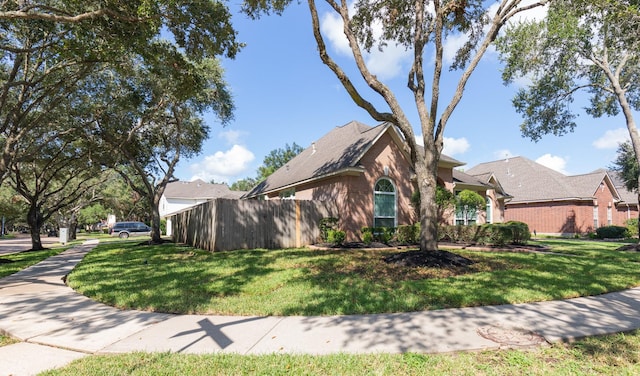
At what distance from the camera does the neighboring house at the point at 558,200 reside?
91.8 ft

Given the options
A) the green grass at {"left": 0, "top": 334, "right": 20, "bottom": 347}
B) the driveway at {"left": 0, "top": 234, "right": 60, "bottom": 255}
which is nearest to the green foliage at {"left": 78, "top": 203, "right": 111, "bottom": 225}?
the driveway at {"left": 0, "top": 234, "right": 60, "bottom": 255}

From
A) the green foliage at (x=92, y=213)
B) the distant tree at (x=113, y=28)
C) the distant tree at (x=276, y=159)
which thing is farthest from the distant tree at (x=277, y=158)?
the distant tree at (x=113, y=28)

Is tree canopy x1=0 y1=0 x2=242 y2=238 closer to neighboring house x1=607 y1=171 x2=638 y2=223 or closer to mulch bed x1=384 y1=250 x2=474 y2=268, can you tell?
mulch bed x1=384 y1=250 x2=474 y2=268

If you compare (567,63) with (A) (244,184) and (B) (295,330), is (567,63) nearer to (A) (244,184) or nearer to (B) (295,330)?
(B) (295,330)

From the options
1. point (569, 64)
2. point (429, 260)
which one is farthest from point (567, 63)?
point (429, 260)

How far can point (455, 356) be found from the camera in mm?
3693

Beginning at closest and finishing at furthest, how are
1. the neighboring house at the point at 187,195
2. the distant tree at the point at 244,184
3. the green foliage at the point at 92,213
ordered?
1. the green foliage at the point at 92,213
2. the neighboring house at the point at 187,195
3. the distant tree at the point at 244,184

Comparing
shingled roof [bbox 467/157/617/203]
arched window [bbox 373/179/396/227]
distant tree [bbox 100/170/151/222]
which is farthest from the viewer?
distant tree [bbox 100/170/151/222]

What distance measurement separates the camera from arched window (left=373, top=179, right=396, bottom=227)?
17.1 m

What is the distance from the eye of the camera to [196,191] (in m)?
52.1

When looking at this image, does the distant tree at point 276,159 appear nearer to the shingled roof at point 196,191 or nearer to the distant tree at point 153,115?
the shingled roof at point 196,191

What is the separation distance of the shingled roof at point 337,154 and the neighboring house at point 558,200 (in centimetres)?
1214

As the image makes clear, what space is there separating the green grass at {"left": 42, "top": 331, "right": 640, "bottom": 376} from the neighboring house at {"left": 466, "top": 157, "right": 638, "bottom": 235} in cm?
2436

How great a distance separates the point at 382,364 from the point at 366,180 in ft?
44.4
